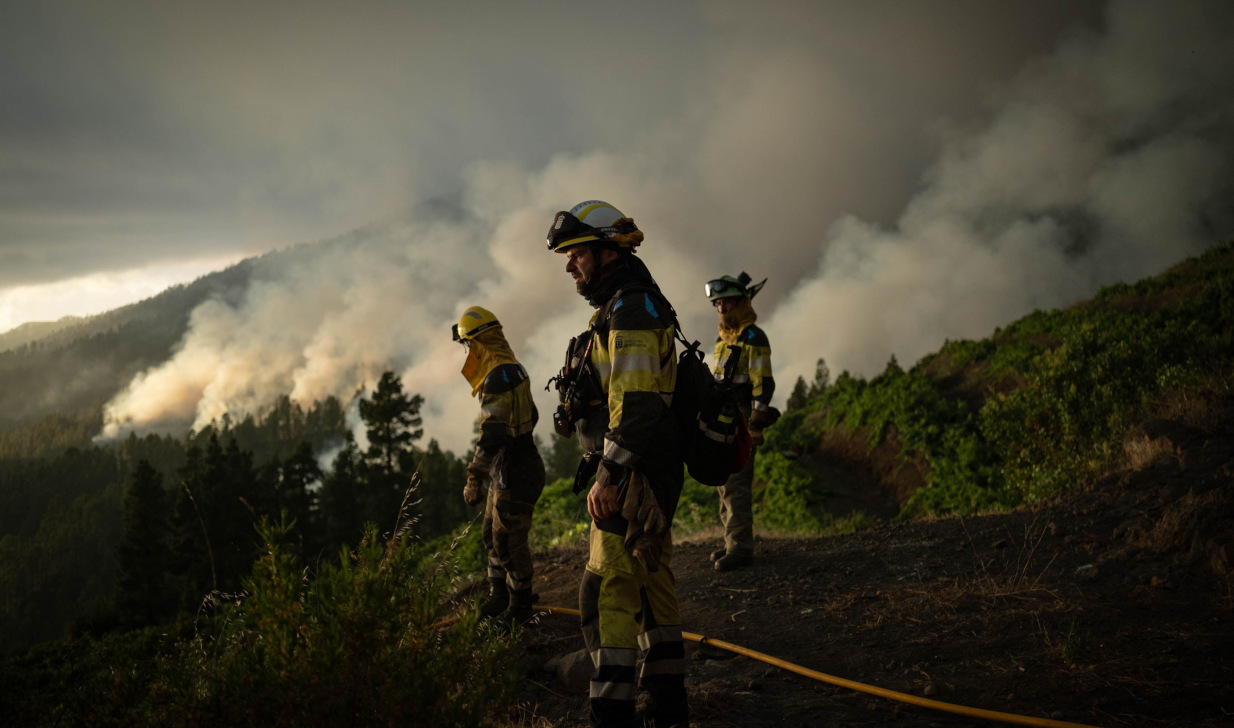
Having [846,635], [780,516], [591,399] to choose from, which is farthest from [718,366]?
[780,516]

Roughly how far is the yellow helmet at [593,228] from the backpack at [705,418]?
14.2 inches

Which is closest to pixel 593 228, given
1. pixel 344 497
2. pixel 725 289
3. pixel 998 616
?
pixel 725 289

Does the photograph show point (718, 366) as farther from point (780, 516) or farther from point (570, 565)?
point (780, 516)

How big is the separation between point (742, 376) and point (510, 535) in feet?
9.47

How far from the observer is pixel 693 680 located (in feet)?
15.4

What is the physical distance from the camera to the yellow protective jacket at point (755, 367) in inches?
276

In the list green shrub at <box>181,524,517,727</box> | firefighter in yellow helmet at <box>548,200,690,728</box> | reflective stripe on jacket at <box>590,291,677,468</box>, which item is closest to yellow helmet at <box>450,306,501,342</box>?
firefighter in yellow helmet at <box>548,200,690,728</box>

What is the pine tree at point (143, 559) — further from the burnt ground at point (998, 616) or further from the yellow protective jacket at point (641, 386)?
the yellow protective jacket at point (641, 386)

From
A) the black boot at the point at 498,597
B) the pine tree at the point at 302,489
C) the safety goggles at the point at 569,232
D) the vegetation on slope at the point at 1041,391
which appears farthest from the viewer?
the pine tree at the point at 302,489

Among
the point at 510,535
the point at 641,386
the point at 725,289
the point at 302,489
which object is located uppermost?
the point at 725,289

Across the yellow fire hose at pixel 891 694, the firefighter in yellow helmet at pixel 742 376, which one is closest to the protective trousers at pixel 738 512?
the firefighter in yellow helmet at pixel 742 376

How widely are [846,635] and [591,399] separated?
9.78ft

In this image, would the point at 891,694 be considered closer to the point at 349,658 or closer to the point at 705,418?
the point at 705,418

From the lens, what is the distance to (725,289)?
7.28m
